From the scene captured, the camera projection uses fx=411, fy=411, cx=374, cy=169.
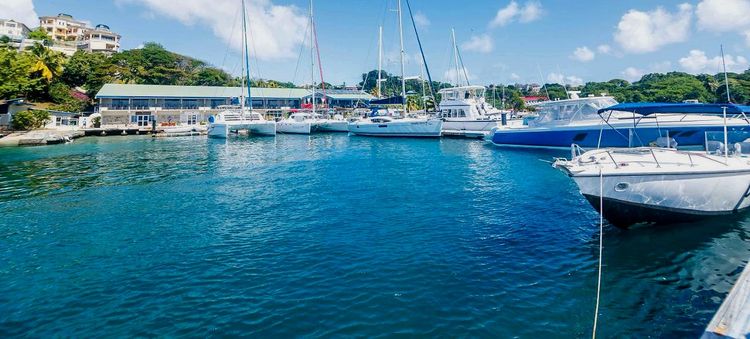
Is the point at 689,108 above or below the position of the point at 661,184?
above

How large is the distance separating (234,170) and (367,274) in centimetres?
2193

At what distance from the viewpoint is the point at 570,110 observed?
39250 millimetres

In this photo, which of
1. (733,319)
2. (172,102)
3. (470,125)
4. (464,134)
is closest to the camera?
(733,319)

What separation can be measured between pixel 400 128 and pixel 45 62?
66.1 meters

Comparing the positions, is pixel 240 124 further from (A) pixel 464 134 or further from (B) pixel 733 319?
(B) pixel 733 319

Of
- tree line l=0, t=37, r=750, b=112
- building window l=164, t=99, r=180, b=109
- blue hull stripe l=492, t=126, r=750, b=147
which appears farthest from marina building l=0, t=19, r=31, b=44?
blue hull stripe l=492, t=126, r=750, b=147

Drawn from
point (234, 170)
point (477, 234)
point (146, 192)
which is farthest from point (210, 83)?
point (477, 234)

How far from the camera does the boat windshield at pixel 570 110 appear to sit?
37688 millimetres

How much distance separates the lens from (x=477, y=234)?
14375 millimetres

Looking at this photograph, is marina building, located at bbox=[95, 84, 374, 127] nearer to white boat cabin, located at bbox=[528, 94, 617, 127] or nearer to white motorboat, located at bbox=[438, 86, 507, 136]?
white motorboat, located at bbox=[438, 86, 507, 136]

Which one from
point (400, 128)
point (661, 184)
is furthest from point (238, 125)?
point (661, 184)

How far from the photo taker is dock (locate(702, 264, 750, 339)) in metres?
6.02

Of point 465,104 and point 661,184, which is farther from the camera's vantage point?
point 465,104

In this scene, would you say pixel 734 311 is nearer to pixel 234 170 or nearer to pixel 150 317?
pixel 150 317
